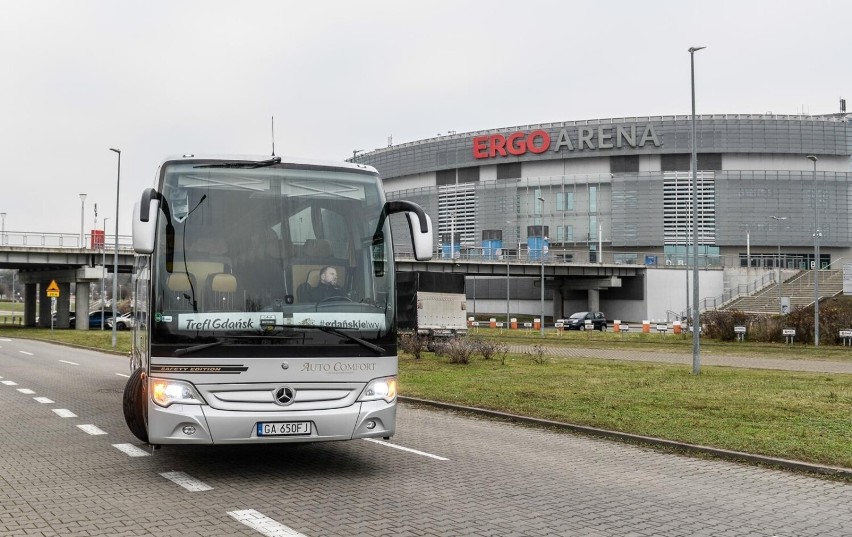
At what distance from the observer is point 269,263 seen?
843 centimetres

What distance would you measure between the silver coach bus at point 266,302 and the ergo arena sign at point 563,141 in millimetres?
85374

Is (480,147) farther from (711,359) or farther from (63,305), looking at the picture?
(711,359)

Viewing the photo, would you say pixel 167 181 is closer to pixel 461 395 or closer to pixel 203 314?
pixel 203 314

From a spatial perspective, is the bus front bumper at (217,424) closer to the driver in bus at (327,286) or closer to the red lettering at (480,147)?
the driver in bus at (327,286)

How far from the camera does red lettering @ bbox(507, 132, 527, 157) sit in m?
95.5

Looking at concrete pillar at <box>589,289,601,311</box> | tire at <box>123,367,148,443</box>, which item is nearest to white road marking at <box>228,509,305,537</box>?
tire at <box>123,367,148,443</box>

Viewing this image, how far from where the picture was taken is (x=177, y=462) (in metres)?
9.37

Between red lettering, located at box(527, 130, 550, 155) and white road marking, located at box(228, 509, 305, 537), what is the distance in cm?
8939

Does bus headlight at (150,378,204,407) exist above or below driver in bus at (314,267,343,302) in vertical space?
below

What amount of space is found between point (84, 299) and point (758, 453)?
197 feet

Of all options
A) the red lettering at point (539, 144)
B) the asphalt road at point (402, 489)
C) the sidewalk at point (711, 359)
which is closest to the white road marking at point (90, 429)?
the asphalt road at point (402, 489)

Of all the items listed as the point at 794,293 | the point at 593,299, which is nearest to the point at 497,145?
the point at 593,299

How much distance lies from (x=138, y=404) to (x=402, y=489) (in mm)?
3143

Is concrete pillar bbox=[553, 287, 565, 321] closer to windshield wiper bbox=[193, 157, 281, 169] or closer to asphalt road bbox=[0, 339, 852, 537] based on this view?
asphalt road bbox=[0, 339, 852, 537]
